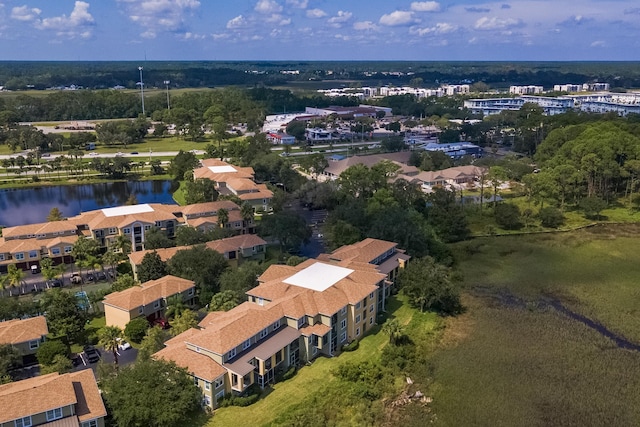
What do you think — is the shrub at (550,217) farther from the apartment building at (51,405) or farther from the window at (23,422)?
the window at (23,422)

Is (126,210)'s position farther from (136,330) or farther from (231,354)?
(231,354)

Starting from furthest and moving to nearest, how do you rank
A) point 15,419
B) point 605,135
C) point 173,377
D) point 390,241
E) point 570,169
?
point 605,135 < point 570,169 < point 390,241 < point 173,377 < point 15,419

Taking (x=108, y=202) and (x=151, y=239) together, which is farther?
(x=108, y=202)

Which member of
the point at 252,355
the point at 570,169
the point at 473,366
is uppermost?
the point at 570,169

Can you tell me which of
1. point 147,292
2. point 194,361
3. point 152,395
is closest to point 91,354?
point 147,292

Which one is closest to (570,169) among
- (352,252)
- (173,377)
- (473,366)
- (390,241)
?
(390,241)

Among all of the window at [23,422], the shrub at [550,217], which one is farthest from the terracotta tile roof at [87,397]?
the shrub at [550,217]

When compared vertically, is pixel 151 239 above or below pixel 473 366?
above

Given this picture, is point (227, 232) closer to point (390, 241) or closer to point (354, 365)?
point (390, 241)
